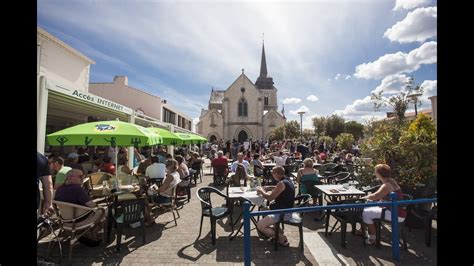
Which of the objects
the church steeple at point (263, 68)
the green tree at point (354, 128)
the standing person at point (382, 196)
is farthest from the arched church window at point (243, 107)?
the standing person at point (382, 196)

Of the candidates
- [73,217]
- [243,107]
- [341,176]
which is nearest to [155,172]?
[73,217]

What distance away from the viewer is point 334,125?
4056 cm

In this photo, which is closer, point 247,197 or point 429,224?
point 429,224

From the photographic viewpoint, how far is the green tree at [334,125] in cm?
4051

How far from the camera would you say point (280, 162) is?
972 cm

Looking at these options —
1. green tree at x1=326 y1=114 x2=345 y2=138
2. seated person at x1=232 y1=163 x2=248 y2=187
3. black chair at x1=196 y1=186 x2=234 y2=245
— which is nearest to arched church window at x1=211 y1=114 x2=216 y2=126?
green tree at x1=326 y1=114 x2=345 y2=138

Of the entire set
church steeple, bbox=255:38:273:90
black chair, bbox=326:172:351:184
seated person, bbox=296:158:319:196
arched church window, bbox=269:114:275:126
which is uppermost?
church steeple, bbox=255:38:273:90

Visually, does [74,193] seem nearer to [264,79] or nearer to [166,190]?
[166,190]

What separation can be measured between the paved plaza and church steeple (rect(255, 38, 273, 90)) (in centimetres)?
5596

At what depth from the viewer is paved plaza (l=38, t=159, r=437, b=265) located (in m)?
3.56

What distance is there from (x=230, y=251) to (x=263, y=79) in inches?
2284

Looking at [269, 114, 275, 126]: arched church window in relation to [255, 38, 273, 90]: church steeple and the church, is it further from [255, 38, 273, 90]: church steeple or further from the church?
[255, 38, 273, 90]: church steeple
